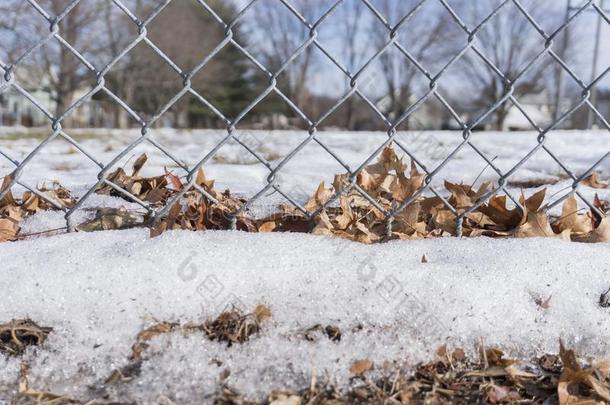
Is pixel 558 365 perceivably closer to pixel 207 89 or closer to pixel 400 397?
pixel 400 397

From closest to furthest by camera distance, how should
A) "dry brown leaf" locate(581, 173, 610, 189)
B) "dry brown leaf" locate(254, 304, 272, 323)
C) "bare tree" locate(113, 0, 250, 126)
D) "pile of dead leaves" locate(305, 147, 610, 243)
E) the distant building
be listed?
"dry brown leaf" locate(254, 304, 272, 323), "pile of dead leaves" locate(305, 147, 610, 243), "dry brown leaf" locate(581, 173, 610, 189), "bare tree" locate(113, 0, 250, 126), the distant building

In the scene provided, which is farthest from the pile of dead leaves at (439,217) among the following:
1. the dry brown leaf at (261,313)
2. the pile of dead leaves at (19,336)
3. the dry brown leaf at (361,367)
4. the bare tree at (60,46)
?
the bare tree at (60,46)

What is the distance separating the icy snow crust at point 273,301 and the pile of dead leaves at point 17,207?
0.13 meters

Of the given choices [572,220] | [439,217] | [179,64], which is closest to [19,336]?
[439,217]

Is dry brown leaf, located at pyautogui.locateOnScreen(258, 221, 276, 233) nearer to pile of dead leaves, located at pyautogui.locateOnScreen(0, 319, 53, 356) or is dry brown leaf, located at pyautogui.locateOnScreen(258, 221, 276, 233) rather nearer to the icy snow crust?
the icy snow crust

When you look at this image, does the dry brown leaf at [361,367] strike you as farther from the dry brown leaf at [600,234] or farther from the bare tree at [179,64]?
the bare tree at [179,64]

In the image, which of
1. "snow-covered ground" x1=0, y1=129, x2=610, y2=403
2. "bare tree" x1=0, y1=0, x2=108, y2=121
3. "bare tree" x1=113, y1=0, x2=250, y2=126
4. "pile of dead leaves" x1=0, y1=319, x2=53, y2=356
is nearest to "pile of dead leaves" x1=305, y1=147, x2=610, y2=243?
"snow-covered ground" x1=0, y1=129, x2=610, y2=403

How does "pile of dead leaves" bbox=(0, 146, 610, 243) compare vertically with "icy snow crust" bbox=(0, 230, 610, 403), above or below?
above

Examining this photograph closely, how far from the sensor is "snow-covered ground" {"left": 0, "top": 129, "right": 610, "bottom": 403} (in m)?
1.20

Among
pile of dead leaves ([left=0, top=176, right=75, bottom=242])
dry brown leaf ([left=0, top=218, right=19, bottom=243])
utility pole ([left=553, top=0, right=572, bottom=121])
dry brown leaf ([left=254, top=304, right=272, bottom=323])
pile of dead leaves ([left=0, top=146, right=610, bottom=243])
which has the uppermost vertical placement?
utility pole ([left=553, top=0, right=572, bottom=121])

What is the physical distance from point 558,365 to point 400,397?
1.24 feet

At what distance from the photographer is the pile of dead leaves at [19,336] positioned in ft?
4.00

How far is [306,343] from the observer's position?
1.24 meters

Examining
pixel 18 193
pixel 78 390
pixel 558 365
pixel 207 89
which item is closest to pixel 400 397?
pixel 558 365
